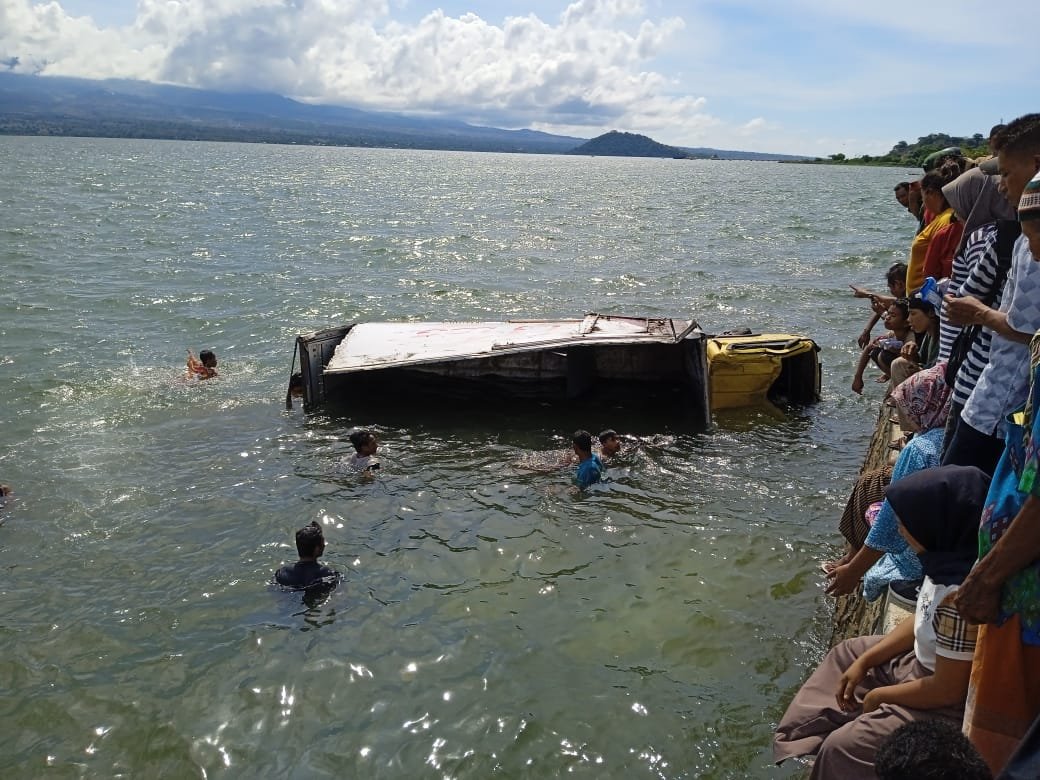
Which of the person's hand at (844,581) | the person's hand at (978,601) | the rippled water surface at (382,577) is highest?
the person's hand at (978,601)

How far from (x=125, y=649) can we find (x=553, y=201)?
64.8 meters

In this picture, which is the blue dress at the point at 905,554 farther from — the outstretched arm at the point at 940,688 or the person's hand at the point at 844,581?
the outstretched arm at the point at 940,688

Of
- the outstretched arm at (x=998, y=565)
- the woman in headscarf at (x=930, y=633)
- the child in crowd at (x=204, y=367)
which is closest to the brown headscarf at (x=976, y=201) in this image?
the woman in headscarf at (x=930, y=633)

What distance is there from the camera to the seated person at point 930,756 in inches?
112

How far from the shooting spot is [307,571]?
342 inches

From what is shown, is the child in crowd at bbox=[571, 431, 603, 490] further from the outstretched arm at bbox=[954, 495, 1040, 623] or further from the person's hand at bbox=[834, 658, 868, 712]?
the outstretched arm at bbox=[954, 495, 1040, 623]

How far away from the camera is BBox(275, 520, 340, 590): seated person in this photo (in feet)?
28.4

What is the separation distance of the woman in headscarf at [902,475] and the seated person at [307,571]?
5246mm

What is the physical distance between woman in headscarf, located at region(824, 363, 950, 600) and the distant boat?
23.0 ft

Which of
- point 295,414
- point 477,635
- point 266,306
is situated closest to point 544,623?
point 477,635

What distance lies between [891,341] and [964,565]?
8.66 m

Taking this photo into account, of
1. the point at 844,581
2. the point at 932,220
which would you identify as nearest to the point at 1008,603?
the point at 844,581

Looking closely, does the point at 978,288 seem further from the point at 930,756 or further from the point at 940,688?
the point at 930,756

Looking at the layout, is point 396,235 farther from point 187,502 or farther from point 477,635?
point 477,635
